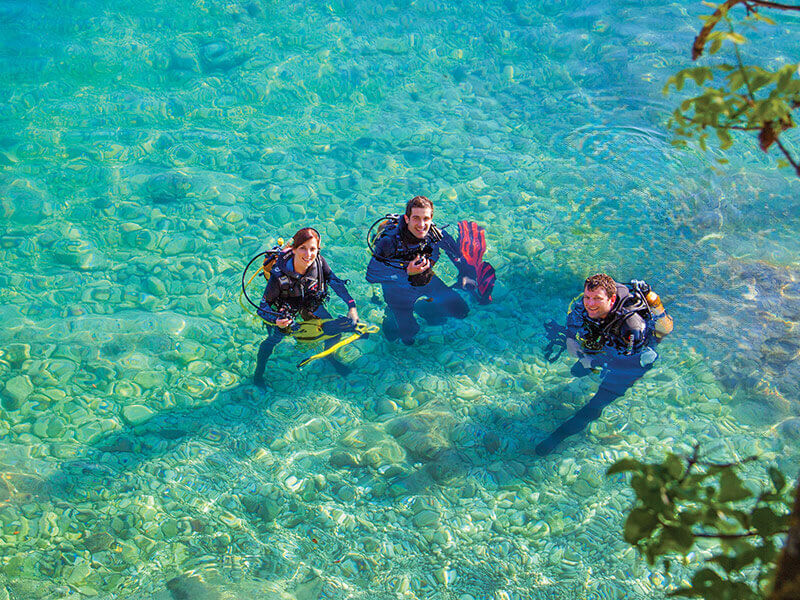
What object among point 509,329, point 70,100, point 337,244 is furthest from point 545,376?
point 70,100

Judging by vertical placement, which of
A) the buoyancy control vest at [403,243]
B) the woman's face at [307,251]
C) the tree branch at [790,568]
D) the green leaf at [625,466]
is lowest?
the buoyancy control vest at [403,243]

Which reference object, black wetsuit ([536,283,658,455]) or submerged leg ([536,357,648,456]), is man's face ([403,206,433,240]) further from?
submerged leg ([536,357,648,456])

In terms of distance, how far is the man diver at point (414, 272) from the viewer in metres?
6.31

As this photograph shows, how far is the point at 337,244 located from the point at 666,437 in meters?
4.54

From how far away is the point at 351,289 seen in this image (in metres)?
7.75

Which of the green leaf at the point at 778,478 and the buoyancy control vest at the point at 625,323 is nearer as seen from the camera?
the green leaf at the point at 778,478

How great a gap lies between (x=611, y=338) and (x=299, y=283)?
9.44 ft

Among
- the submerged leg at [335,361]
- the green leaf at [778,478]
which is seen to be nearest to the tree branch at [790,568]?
the green leaf at [778,478]

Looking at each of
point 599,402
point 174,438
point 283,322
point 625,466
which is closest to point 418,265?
point 283,322

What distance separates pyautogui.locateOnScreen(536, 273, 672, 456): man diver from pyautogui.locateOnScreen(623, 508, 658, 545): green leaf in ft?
11.6

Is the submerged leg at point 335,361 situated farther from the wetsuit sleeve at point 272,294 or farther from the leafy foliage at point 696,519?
the leafy foliage at point 696,519

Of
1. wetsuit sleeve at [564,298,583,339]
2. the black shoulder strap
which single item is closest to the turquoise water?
wetsuit sleeve at [564,298,583,339]

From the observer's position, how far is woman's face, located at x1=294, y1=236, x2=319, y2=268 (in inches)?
217

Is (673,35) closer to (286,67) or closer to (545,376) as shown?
(286,67)
